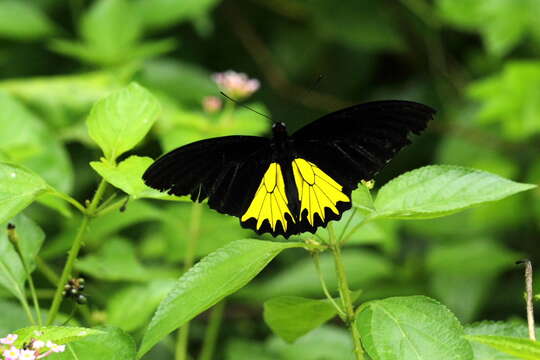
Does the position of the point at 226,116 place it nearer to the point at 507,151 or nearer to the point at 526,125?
the point at 526,125

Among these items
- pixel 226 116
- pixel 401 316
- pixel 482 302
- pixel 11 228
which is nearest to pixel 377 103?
pixel 401 316

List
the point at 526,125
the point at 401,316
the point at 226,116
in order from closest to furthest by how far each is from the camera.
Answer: the point at 401,316, the point at 226,116, the point at 526,125

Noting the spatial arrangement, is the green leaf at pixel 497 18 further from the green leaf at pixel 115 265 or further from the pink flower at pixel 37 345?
the pink flower at pixel 37 345

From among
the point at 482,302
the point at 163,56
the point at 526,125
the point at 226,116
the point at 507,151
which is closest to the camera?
the point at 226,116

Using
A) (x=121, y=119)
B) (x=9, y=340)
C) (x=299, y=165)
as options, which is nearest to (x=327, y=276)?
(x=299, y=165)

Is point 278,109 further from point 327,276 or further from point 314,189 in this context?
point 314,189

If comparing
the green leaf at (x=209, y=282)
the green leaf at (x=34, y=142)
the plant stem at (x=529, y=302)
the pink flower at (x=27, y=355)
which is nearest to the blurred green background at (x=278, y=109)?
the green leaf at (x=34, y=142)

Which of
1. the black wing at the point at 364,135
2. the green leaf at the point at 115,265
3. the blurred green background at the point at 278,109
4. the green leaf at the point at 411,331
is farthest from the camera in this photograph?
the blurred green background at the point at 278,109
